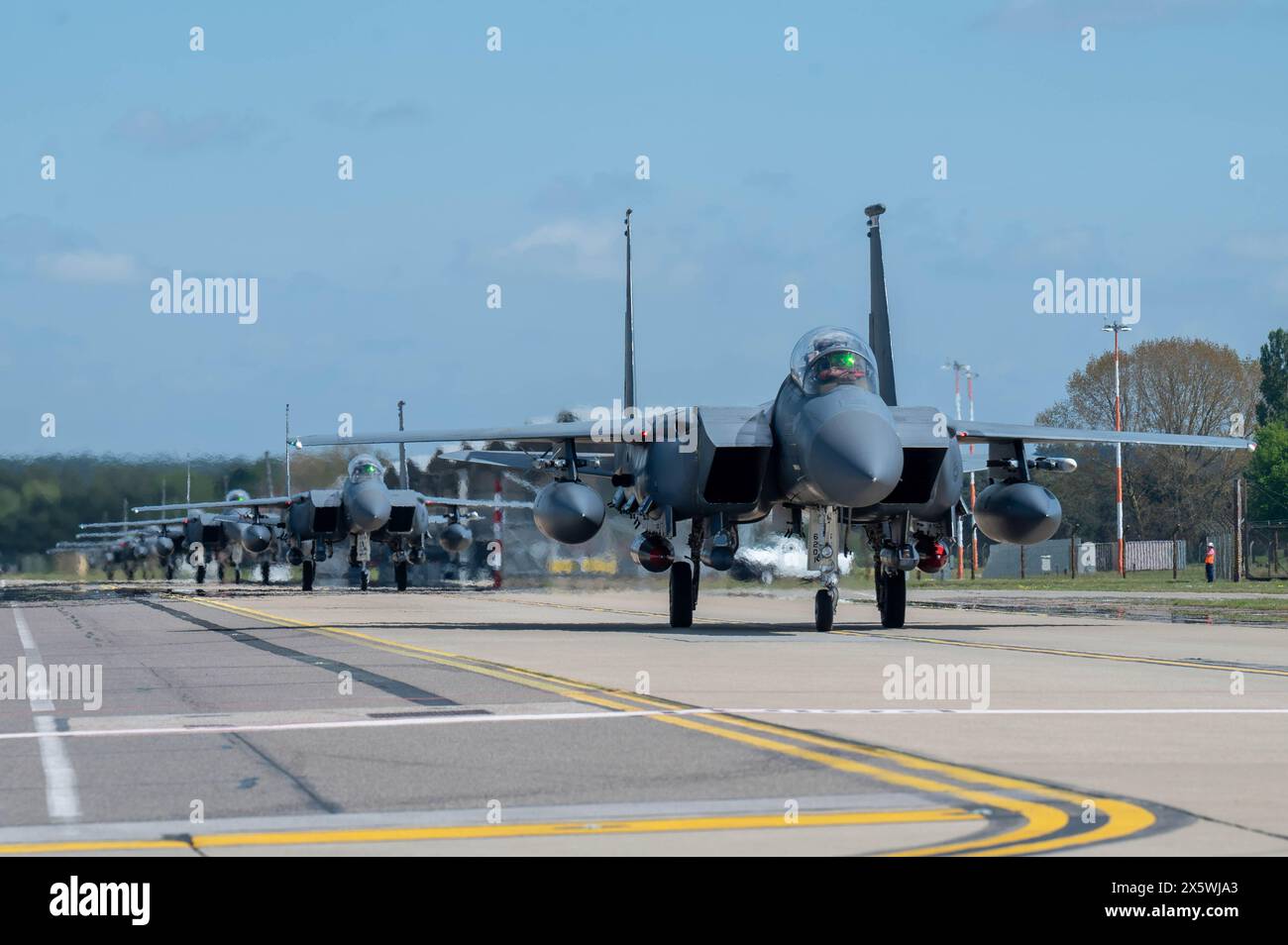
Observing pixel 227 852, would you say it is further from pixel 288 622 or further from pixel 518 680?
pixel 288 622

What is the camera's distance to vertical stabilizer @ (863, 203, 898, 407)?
2702 centimetres

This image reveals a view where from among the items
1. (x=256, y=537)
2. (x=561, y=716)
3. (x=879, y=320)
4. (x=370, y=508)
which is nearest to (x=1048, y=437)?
(x=879, y=320)

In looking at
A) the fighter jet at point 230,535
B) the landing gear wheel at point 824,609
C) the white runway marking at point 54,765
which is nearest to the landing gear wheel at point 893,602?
the landing gear wheel at point 824,609

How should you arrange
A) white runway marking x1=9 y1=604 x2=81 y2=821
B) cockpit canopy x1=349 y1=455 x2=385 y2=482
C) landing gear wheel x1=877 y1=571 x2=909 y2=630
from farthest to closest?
cockpit canopy x1=349 y1=455 x2=385 y2=482, landing gear wheel x1=877 y1=571 x2=909 y2=630, white runway marking x1=9 y1=604 x2=81 y2=821

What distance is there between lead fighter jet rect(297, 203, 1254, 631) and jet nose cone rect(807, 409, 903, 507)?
0.02m

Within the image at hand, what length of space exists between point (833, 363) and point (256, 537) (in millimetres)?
41505

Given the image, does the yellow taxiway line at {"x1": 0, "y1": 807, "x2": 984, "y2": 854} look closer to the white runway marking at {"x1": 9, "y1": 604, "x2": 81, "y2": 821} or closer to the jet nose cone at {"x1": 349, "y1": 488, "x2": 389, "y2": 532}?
the white runway marking at {"x1": 9, "y1": 604, "x2": 81, "y2": 821}

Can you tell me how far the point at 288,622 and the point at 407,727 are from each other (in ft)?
57.3

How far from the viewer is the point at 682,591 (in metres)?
24.8

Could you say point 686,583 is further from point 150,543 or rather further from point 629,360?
point 150,543

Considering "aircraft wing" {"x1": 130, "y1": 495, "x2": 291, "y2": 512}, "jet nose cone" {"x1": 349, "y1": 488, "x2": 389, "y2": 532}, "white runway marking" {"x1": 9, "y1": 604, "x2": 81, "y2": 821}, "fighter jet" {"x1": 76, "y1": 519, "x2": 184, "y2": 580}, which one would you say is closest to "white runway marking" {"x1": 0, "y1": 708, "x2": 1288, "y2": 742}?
"white runway marking" {"x1": 9, "y1": 604, "x2": 81, "y2": 821}

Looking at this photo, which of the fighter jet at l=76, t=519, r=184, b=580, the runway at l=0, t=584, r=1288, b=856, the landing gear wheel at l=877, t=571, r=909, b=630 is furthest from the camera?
the fighter jet at l=76, t=519, r=184, b=580

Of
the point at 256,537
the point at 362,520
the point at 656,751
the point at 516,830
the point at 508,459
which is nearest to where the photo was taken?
the point at 516,830
